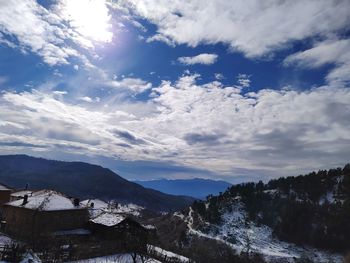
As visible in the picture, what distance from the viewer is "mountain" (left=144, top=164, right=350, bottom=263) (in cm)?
13538

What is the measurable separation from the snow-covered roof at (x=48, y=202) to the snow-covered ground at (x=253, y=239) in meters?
75.9

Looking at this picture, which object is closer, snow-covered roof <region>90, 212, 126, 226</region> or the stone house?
the stone house

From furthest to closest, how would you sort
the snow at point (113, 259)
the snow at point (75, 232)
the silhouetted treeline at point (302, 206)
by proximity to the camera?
the silhouetted treeline at point (302, 206)
the snow at point (75, 232)
the snow at point (113, 259)

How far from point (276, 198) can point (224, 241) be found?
1905 inches

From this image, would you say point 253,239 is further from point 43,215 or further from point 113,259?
point 113,259

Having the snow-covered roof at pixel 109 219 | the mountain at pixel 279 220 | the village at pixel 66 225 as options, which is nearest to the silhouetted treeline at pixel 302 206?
the mountain at pixel 279 220

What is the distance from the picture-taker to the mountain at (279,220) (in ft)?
444

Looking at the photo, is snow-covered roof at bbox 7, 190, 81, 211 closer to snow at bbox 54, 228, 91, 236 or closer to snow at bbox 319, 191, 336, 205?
snow at bbox 54, 228, 91, 236

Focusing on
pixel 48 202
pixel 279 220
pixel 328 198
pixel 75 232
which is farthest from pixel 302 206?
pixel 48 202

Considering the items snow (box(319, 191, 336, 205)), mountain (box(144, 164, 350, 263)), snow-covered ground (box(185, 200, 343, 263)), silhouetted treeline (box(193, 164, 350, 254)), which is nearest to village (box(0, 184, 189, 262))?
mountain (box(144, 164, 350, 263))

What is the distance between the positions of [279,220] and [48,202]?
11998 cm

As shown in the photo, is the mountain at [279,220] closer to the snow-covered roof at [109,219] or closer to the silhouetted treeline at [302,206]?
the silhouetted treeline at [302,206]

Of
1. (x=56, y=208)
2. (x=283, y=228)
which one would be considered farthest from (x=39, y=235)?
(x=283, y=228)

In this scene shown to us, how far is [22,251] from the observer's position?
1151 inches
